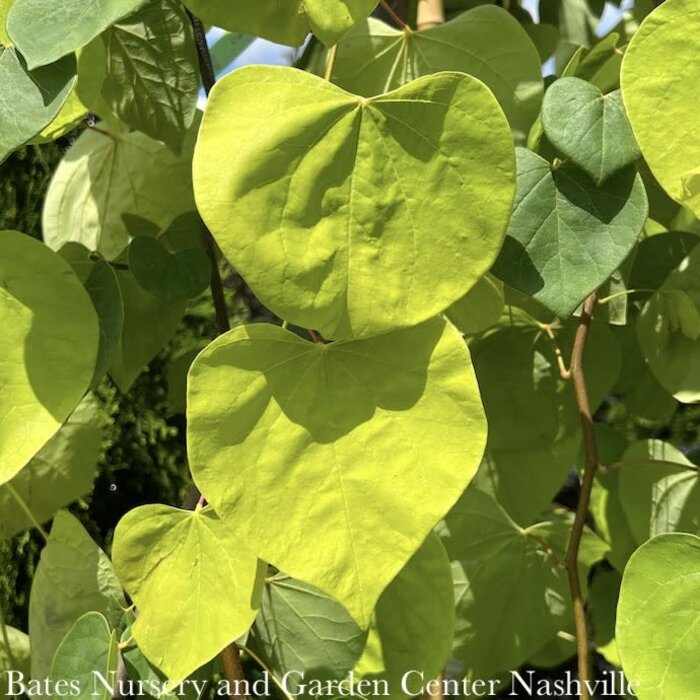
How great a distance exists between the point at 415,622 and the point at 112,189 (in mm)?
383

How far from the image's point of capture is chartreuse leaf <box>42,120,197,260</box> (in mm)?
643

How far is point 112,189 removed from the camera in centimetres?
66

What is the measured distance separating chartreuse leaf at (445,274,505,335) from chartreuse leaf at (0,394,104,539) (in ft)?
0.97

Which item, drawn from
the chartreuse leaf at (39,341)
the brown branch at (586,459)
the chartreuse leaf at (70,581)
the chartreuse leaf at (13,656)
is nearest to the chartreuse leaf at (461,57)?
the brown branch at (586,459)

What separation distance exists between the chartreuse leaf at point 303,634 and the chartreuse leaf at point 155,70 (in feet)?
0.94

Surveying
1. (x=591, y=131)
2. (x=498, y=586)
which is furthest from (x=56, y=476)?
(x=591, y=131)

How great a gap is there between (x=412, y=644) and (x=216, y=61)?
0.69 meters

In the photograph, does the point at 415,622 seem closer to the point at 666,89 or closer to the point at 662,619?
the point at 662,619

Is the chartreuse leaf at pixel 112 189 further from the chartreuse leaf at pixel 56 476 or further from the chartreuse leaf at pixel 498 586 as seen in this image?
the chartreuse leaf at pixel 498 586

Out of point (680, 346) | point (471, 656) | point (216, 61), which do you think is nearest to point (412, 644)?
point (471, 656)

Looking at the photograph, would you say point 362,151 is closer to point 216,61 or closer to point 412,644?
point 412,644

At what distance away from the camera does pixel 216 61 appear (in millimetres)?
954

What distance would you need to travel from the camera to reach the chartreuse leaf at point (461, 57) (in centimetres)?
50

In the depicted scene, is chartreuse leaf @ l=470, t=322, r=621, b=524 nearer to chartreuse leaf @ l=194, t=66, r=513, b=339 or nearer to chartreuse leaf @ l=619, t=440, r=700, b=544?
chartreuse leaf @ l=619, t=440, r=700, b=544
